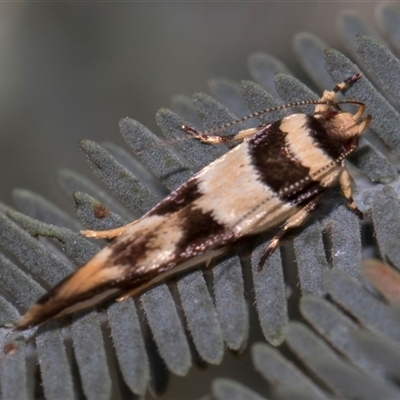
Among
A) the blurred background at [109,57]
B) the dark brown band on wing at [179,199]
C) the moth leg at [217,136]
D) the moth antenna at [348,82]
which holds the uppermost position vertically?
the blurred background at [109,57]

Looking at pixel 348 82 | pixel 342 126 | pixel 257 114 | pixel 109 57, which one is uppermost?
pixel 109 57

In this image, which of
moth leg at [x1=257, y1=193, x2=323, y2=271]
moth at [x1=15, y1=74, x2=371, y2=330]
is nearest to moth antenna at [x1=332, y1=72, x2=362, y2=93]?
A: moth at [x1=15, y1=74, x2=371, y2=330]

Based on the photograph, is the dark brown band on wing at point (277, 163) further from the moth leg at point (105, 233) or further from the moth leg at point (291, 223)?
the moth leg at point (105, 233)

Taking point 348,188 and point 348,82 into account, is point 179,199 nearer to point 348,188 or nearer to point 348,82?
point 348,188

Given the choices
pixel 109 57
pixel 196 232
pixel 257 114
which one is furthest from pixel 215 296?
pixel 109 57

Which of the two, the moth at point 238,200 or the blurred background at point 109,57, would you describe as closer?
the moth at point 238,200

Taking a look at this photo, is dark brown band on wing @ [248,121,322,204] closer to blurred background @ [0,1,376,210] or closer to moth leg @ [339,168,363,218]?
moth leg @ [339,168,363,218]

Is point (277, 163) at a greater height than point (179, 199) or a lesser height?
lesser

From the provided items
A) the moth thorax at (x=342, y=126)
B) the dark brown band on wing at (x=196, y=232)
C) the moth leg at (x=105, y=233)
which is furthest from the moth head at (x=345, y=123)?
the moth leg at (x=105, y=233)
